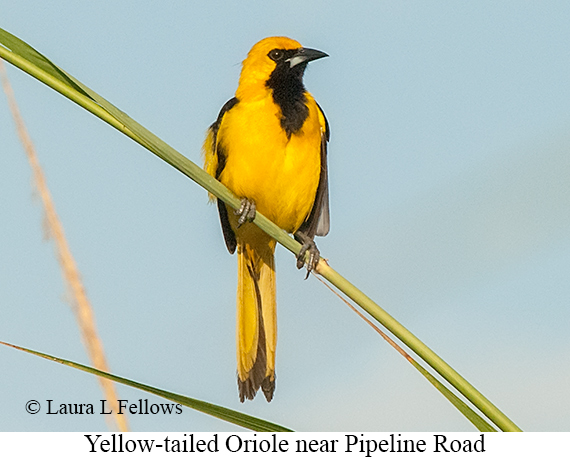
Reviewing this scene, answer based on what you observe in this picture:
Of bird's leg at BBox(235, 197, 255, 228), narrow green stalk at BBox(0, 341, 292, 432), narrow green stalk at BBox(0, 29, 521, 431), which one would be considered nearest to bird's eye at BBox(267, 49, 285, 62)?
bird's leg at BBox(235, 197, 255, 228)

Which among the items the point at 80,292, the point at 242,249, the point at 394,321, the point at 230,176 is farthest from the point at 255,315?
the point at 394,321

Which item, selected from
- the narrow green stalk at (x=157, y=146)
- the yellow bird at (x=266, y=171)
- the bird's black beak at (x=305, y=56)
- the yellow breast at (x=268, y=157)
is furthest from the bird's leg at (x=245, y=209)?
the narrow green stalk at (x=157, y=146)

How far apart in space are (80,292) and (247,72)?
1.99 m

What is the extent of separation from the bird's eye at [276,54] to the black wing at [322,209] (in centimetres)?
34

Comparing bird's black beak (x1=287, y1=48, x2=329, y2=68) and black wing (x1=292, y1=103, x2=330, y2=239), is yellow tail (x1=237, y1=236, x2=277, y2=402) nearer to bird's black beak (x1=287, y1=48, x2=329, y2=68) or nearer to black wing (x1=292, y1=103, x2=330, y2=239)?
black wing (x1=292, y1=103, x2=330, y2=239)

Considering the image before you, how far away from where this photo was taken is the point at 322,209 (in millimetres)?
3775

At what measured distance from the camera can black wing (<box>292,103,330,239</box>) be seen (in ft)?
12.0

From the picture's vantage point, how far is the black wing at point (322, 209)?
3.65 metres

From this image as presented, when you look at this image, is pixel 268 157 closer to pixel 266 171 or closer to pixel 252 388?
pixel 266 171

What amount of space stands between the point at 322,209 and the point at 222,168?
24.4 inches

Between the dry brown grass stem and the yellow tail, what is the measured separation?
129 centimetres

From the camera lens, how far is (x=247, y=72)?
3738mm

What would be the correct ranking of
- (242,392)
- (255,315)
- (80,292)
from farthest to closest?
(255,315), (242,392), (80,292)

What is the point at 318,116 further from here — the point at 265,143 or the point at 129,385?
the point at 129,385
